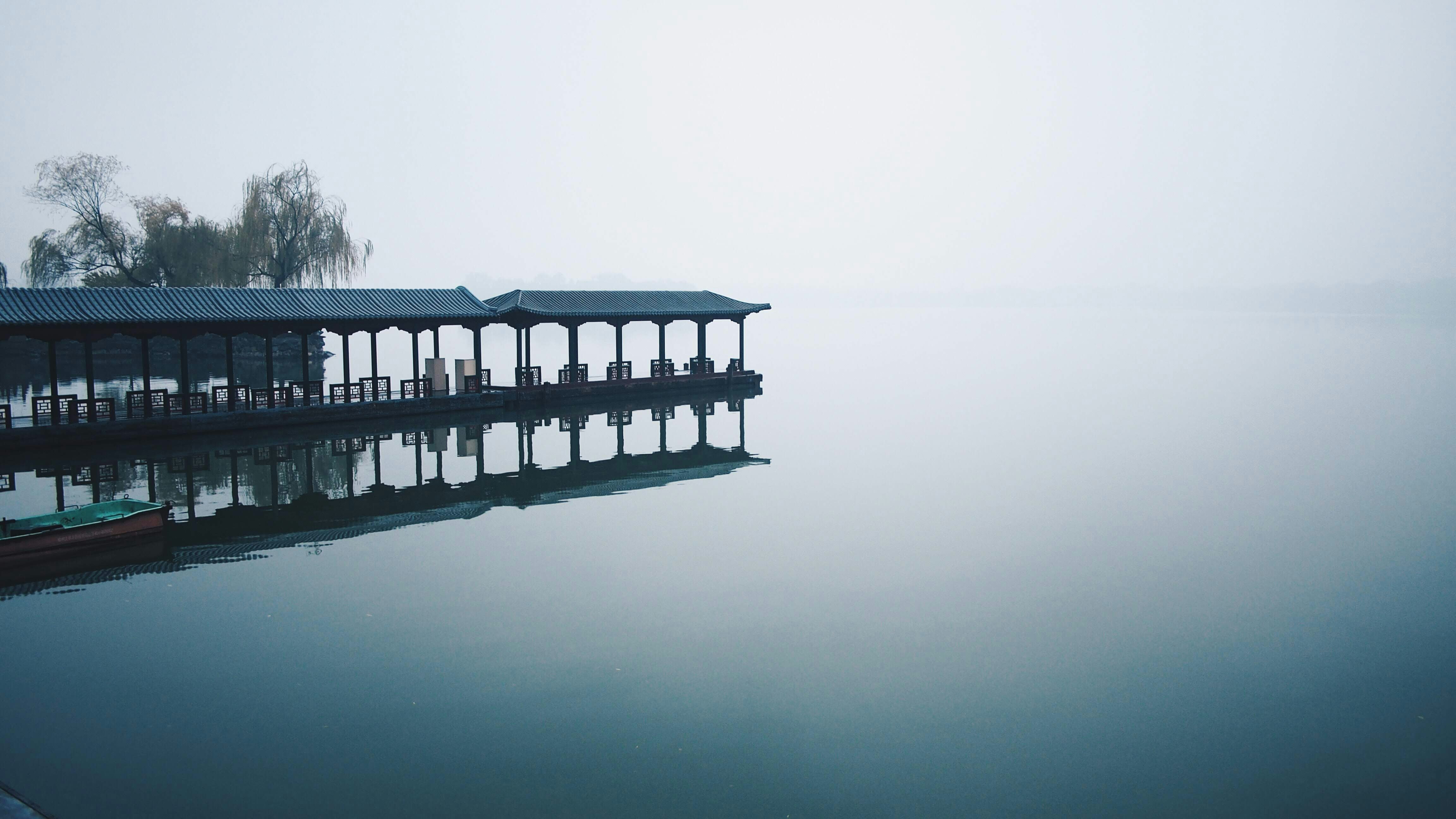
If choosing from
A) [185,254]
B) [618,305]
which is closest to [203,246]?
[185,254]

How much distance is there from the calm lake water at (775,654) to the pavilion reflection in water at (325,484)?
0.25 m

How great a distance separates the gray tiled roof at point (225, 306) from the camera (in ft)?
62.9

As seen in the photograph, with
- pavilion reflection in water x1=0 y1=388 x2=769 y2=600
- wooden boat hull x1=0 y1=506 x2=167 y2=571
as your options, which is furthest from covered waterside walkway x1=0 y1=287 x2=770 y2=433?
wooden boat hull x1=0 y1=506 x2=167 y2=571

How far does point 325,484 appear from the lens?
1658 cm

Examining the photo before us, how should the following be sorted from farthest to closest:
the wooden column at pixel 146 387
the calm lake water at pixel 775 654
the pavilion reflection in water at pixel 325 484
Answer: the wooden column at pixel 146 387, the pavilion reflection in water at pixel 325 484, the calm lake water at pixel 775 654

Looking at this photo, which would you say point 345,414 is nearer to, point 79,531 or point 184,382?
point 184,382

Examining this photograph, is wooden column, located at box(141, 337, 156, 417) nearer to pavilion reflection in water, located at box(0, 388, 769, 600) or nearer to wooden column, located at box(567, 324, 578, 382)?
pavilion reflection in water, located at box(0, 388, 769, 600)

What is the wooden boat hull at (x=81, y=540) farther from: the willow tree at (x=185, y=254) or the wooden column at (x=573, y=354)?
the willow tree at (x=185, y=254)

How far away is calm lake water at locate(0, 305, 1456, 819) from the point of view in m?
6.50

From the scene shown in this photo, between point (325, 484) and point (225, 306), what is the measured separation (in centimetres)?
783

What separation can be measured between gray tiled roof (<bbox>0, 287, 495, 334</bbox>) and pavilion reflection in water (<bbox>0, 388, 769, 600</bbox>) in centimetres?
288

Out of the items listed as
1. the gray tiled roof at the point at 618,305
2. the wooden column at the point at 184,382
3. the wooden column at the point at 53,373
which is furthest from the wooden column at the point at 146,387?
the gray tiled roof at the point at 618,305

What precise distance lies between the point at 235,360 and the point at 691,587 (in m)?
41.3

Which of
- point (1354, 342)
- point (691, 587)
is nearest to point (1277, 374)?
point (1354, 342)
